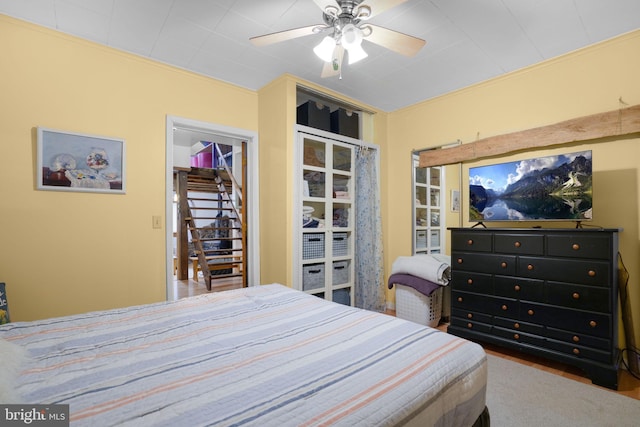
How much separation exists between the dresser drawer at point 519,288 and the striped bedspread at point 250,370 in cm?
146

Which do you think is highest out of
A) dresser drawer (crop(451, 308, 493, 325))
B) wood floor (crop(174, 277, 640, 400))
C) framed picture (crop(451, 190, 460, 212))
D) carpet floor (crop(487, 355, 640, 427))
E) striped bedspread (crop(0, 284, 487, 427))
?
framed picture (crop(451, 190, 460, 212))

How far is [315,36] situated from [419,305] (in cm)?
273

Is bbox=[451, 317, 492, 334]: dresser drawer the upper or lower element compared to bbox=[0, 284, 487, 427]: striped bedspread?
lower

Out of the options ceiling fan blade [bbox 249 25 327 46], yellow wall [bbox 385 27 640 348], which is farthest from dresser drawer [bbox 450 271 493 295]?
ceiling fan blade [bbox 249 25 327 46]

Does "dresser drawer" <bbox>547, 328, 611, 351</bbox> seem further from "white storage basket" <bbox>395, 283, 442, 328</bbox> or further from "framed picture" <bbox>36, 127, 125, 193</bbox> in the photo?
"framed picture" <bbox>36, 127, 125, 193</bbox>

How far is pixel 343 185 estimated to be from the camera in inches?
140

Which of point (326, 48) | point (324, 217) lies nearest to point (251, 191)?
point (324, 217)

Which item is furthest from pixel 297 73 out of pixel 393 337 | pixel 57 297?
pixel 57 297

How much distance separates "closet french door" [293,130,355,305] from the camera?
299 centimetres

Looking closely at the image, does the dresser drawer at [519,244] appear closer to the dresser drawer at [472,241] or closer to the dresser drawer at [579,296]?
the dresser drawer at [472,241]

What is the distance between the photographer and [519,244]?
233 centimetres

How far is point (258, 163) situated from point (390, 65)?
1.68 meters

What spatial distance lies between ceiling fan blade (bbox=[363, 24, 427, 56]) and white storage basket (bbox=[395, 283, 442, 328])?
7.54 ft

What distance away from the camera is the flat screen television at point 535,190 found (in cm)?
221
